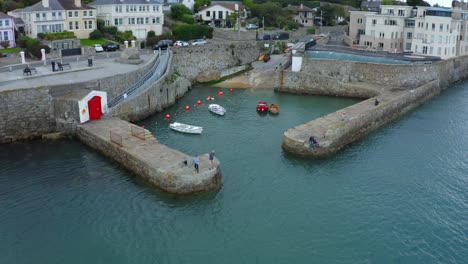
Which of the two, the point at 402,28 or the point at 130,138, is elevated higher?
the point at 402,28

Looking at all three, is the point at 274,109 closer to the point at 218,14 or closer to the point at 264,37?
the point at 264,37

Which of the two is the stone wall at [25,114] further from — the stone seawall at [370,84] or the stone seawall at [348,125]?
the stone seawall at [370,84]

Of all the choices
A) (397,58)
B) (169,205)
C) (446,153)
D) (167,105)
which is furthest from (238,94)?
(169,205)

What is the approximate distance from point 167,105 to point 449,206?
35227 mm

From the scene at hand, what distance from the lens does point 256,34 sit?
87312mm

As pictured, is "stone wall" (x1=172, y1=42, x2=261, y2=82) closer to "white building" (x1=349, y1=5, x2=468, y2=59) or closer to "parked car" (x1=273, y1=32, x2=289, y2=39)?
"parked car" (x1=273, y1=32, x2=289, y2=39)

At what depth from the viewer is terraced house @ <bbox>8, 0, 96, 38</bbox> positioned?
68.1 meters

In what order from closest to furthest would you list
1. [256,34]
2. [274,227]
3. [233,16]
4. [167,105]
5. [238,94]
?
[274,227] → [167,105] → [238,94] → [256,34] → [233,16]

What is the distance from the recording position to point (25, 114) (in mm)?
44031

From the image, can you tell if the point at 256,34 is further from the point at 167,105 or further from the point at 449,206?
the point at 449,206

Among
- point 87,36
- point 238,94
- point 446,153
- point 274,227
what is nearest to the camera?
point 274,227

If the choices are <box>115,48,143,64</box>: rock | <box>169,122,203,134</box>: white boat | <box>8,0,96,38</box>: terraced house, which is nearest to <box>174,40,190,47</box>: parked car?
<box>8,0,96,38</box>: terraced house

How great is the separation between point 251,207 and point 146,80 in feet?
92.8

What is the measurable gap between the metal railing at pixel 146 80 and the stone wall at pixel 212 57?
16.1 ft
